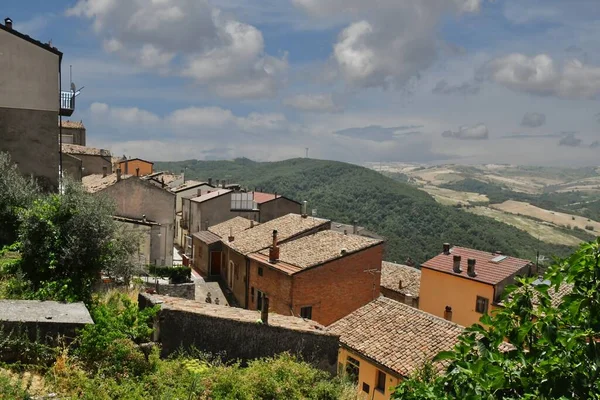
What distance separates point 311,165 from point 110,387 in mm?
151102

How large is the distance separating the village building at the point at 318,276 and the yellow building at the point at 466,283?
4.66 metres

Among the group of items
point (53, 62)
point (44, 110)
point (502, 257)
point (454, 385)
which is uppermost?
point (53, 62)

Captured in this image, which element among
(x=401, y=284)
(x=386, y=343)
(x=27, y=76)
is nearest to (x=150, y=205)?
(x=27, y=76)

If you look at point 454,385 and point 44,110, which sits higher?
point 44,110

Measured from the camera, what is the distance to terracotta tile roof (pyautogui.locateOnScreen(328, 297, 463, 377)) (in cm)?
1655

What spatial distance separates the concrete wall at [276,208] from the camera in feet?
153

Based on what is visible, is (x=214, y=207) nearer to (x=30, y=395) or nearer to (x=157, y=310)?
(x=157, y=310)

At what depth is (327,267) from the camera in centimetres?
2464

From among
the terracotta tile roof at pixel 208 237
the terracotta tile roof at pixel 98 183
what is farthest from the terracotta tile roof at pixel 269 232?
the terracotta tile roof at pixel 98 183

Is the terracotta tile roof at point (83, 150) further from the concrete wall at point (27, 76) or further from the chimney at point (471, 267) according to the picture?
the chimney at point (471, 267)

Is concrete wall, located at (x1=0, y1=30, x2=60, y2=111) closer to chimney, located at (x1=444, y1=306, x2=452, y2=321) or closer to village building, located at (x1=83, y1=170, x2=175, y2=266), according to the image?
village building, located at (x1=83, y1=170, x2=175, y2=266)

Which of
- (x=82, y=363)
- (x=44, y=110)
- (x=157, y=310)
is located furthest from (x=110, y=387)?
(x=44, y=110)

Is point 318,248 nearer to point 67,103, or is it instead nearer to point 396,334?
point 396,334

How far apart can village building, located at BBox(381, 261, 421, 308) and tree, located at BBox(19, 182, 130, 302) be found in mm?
21337
